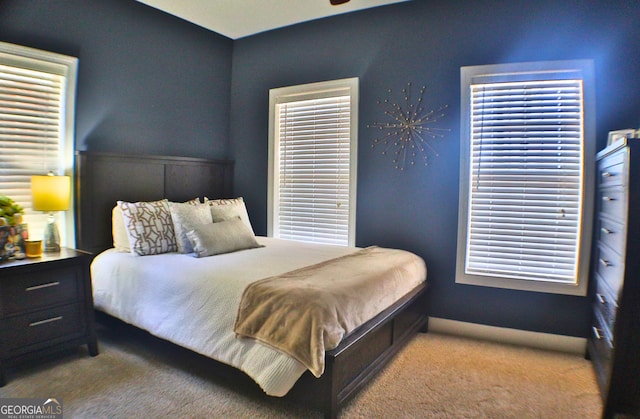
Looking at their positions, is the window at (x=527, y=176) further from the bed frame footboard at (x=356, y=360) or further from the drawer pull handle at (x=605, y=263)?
the bed frame footboard at (x=356, y=360)

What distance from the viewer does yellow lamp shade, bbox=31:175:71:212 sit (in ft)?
8.96

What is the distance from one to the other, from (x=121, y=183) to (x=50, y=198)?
708 mm

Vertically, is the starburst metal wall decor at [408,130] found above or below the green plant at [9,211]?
above

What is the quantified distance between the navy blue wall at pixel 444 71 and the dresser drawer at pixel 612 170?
368 mm

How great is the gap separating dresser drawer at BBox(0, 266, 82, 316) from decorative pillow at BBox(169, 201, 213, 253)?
730mm

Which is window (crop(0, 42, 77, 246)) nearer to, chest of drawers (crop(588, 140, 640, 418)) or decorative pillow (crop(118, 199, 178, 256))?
decorative pillow (crop(118, 199, 178, 256))

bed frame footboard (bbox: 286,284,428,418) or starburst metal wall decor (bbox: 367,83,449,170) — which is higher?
starburst metal wall decor (bbox: 367,83,449,170)

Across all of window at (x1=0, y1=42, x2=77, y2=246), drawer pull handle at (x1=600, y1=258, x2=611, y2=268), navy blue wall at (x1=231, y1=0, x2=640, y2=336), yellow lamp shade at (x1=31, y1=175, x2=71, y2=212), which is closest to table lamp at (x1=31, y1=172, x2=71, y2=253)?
yellow lamp shade at (x1=31, y1=175, x2=71, y2=212)

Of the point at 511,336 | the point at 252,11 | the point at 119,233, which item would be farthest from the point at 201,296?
the point at 252,11

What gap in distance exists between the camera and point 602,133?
9.35ft

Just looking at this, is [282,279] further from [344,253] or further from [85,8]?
[85,8]

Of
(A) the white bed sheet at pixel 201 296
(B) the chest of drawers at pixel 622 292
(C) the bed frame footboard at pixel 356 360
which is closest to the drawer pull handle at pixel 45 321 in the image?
(A) the white bed sheet at pixel 201 296

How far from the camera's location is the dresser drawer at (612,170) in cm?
210

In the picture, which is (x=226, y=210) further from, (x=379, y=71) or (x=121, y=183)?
(x=379, y=71)
